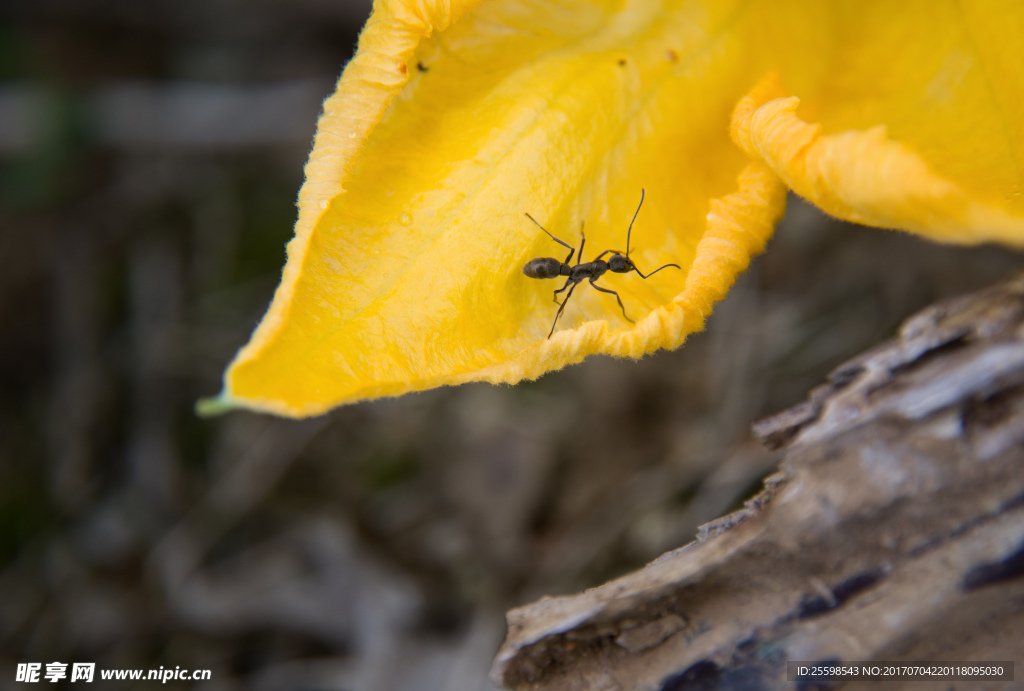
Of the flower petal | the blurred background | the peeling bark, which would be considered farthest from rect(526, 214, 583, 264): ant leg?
the blurred background

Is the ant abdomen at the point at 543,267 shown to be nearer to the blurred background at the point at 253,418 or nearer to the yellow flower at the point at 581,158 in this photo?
the yellow flower at the point at 581,158

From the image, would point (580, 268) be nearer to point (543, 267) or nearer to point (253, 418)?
point (543, 267)

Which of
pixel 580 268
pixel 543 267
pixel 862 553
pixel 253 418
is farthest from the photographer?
pixel 253 418

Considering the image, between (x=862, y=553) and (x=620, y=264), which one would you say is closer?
(x=862, y=553)

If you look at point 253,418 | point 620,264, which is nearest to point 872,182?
point 620,264

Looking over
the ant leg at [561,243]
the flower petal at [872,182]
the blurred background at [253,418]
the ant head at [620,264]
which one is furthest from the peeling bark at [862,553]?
the blurred background at [253,418]

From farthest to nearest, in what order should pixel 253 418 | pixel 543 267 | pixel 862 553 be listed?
pixel 253 418 → pixel 543 267 → pixel 862 553

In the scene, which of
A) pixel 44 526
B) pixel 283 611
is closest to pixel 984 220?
pixel 283 611

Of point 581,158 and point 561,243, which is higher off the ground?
point 581,158
